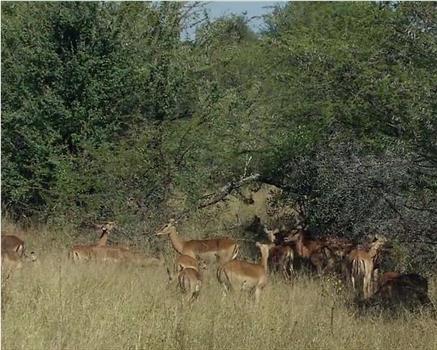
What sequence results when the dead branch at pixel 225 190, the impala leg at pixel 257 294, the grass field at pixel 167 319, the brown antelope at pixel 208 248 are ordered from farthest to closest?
the dead branch at pixel 225 190 < the brown antelope at pixel 208 248 < the impala leg at pixel 257 294 < the grass field at pixel 167 319

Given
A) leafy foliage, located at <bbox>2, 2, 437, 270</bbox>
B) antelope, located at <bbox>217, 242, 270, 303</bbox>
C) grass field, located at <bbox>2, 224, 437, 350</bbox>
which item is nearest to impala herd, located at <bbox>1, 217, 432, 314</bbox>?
antelope, located at <bbox>217, 242, 270, 303</bbox>

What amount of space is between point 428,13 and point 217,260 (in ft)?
15.5

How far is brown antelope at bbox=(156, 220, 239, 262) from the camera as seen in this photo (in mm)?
11547

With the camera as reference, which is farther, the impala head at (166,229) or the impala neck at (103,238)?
the impala neck at (103,238)

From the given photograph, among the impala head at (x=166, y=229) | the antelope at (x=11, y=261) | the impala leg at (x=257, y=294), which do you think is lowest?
the impala leg at (x=257, y=294)

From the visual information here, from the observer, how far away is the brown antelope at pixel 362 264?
408 inches

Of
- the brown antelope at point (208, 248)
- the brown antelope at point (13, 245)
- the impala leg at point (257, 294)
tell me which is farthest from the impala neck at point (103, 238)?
the impala leg at point (257, 294)

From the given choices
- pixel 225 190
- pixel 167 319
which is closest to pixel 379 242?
pixel 225 190

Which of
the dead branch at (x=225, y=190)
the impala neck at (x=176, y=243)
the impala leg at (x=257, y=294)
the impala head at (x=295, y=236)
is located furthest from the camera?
the dead branch at (x=225, y=190)

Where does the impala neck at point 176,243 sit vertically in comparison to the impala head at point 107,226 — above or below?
below

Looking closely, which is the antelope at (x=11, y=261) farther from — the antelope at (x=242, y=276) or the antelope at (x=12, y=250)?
the antelope at (x=242, y=276)

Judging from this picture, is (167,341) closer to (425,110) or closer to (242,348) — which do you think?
(242,348)

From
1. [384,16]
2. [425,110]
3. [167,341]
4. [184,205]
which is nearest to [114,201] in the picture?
[184,205]

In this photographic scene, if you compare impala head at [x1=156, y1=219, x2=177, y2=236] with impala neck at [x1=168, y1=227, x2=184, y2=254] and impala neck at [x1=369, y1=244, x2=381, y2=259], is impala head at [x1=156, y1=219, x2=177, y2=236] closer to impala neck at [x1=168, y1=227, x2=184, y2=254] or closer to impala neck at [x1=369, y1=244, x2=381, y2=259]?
impala neck at [x1=168, y1=227, x2=184, y2=254]
